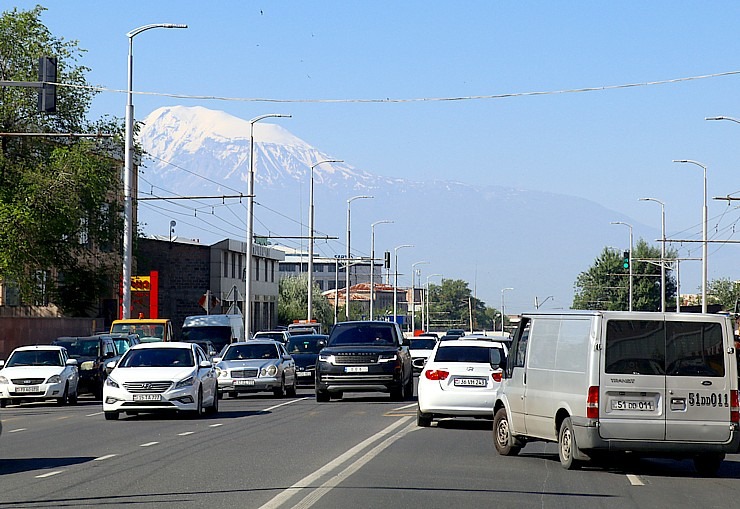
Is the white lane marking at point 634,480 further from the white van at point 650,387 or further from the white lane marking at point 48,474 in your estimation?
the white lane marking at point 48,474

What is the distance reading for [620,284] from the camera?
490ft

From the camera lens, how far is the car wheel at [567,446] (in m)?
14.8

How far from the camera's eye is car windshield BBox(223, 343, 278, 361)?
3412cm

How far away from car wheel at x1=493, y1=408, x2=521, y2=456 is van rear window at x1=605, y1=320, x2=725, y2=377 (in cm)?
274

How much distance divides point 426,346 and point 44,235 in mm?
21533

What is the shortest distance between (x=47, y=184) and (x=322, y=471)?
33.1 m

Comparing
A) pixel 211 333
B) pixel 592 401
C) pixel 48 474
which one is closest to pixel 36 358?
pixel 211 333

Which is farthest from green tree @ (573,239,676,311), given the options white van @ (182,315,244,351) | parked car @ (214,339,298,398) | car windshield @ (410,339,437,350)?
parked car @ (214,339,298,398)

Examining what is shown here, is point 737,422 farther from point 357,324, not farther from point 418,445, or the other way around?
point 357,324

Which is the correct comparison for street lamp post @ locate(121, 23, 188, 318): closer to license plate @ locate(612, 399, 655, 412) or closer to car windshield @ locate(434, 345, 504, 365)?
car windshield @ locate(434, 345, 504, 365)

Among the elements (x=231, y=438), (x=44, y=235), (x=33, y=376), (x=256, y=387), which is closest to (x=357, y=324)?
(x=256, y=387)

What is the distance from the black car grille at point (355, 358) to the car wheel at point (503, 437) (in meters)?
13.7

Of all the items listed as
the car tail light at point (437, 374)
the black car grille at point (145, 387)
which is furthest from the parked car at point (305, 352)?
the car tail light at point (437, 374)

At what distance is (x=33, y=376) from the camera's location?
31.8 meters
